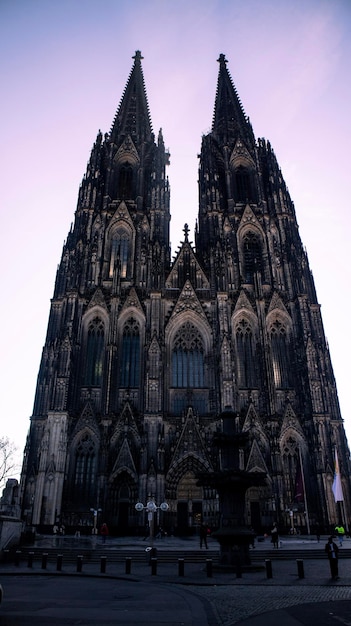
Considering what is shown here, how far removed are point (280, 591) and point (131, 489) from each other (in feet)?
71.6

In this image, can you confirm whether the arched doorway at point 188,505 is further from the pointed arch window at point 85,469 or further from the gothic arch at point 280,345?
the gothic arch at point 280,345

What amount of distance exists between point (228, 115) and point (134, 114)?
443 inches

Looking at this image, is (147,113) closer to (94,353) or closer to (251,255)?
(251,255)

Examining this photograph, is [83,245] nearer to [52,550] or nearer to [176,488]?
[176,488]

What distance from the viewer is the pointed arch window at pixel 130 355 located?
34.8m

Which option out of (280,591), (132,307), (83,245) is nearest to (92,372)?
(132,307)

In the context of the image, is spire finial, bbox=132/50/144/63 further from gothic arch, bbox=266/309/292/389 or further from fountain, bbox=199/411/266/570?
fountain, bbox=199/411/266/570

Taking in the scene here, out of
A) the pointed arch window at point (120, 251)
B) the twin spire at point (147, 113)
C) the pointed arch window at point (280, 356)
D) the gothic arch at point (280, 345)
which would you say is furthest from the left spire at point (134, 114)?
the pointed arch window at point (280, 356)

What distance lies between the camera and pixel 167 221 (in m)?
43.8

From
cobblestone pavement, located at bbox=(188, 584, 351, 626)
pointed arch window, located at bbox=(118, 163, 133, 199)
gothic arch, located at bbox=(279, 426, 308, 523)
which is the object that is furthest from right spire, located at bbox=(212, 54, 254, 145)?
cobblestone pavement, located at bbox=(188, 584, 351, 626)

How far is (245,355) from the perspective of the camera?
3612 centimetres

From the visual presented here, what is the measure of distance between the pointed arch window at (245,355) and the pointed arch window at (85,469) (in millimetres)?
12284

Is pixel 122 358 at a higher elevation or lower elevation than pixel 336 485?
higher

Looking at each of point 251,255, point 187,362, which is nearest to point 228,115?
point 251,255
